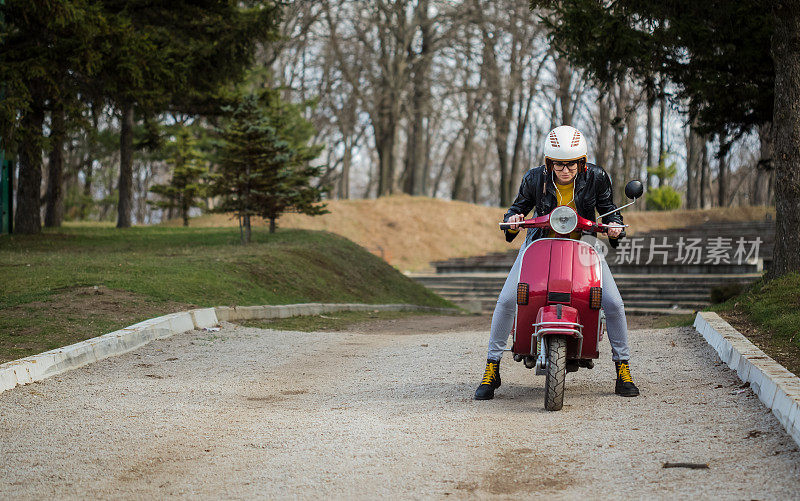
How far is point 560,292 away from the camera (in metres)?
5.82

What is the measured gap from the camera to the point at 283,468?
171 inches

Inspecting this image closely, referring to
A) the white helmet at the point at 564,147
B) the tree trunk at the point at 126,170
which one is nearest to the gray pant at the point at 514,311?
the white helmet at the point at 564,147

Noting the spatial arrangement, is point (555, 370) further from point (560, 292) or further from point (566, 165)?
point (566, 165)

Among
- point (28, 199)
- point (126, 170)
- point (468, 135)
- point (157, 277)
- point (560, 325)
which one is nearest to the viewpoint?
point (560, 325)

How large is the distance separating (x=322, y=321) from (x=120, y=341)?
20.4 ft

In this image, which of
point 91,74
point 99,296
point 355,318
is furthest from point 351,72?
point 99,296

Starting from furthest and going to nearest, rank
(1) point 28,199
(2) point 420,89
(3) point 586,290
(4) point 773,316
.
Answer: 1. (2) point 420,89
2. (1) point 28,199
3. (4) point 773,316
4. (3) point 586,290

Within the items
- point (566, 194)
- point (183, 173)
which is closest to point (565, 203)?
point (566, 194)

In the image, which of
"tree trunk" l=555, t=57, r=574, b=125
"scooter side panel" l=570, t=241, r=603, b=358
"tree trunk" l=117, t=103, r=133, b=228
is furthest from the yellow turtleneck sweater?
"tree trunk" l=555, t=57, r=574, b=125

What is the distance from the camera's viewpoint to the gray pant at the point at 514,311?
20.0ft

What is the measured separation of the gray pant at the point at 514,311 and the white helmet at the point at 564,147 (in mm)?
705

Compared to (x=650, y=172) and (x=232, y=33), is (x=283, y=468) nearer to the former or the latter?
(x=232, y=33)

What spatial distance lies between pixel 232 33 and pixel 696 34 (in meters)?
13.7

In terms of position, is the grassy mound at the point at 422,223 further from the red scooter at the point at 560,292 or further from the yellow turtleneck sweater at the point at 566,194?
the red scooter at the point at 560,292
